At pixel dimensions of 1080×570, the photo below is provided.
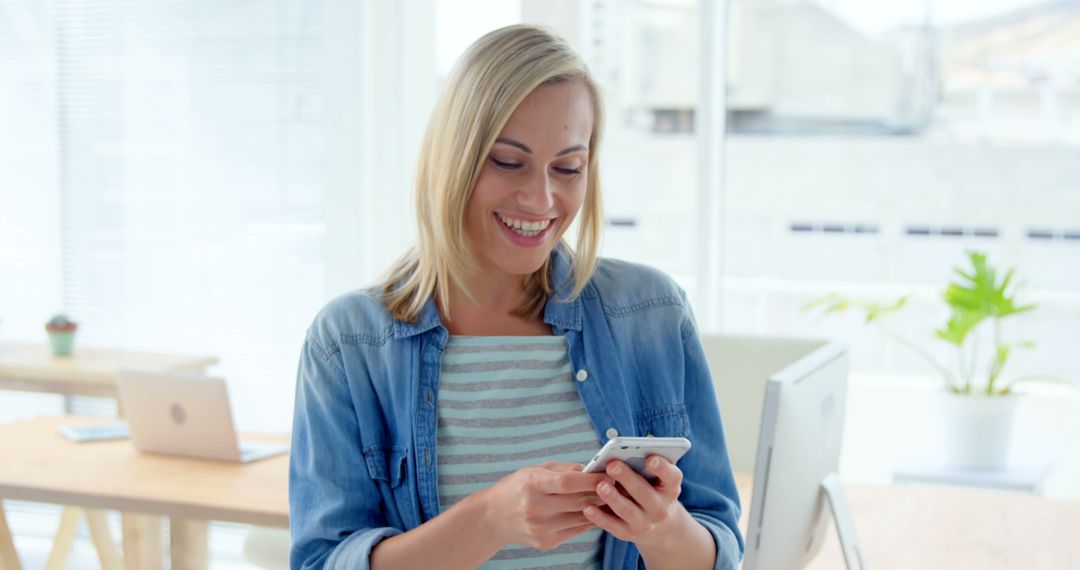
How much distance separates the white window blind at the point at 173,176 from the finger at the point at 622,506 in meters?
2.93

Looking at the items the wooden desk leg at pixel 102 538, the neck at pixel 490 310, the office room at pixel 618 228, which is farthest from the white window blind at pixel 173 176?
the neck at pixel 490 310

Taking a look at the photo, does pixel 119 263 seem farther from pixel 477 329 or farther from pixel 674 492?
pixel 674 492

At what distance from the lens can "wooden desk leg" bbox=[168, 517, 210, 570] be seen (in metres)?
2.66

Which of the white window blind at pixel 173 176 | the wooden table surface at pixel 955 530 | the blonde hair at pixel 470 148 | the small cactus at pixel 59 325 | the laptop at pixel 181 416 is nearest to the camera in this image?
the blonde hair at pixel 470 148

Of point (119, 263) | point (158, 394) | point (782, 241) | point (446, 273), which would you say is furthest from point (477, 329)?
point (119, 263)

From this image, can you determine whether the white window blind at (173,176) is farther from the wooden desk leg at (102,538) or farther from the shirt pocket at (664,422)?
the shirt pocket at (664,422)

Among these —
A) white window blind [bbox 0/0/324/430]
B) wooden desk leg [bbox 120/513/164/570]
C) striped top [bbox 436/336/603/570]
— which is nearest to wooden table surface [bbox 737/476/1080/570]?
striped top [bbox 436/336/603/570]

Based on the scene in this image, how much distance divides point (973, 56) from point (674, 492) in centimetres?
282

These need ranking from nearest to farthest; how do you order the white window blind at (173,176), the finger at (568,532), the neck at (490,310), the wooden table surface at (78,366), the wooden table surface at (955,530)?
1. the finger at (568,532)
2. the neck at (490,310)
3. the wooden table surface at (955,530)
4. the wooden table surface at (78,366)
5. the white window blind at (173,176)

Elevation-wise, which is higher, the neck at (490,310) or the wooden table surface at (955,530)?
the neck at (490,310)

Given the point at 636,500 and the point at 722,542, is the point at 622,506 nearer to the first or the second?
the point at 636,500

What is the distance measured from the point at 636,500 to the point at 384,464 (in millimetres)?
368

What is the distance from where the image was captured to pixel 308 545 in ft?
4.89

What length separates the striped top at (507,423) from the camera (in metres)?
1.51
